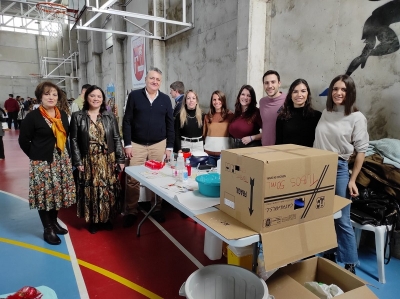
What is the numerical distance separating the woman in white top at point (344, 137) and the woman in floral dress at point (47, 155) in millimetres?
2094

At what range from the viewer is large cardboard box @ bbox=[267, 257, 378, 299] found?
4.41ft

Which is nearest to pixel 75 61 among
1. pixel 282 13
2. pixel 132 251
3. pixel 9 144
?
pixel 9 144

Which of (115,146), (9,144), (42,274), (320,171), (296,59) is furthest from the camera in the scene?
(9,144)

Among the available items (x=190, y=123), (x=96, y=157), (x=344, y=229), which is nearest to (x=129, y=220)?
(x=96, y=157)

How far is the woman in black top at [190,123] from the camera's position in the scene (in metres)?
2.92

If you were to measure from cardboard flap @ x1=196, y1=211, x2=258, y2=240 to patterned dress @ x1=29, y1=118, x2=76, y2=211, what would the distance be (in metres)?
1.64

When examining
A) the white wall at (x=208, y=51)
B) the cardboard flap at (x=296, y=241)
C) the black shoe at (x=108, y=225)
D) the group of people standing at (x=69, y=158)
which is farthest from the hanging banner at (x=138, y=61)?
the cardboard flap at (x=296, y=241)

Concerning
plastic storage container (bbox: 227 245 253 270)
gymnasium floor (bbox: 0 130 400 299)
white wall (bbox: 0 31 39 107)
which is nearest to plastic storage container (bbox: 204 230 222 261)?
gymnasium floor (bbox: 0 130 400 299)

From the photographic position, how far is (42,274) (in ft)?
6.79

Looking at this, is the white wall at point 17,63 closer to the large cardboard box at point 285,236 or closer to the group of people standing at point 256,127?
the group of people standing at point 256,127

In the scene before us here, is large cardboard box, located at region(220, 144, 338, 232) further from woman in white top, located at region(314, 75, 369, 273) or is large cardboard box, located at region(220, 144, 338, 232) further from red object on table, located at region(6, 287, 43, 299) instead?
red object on table, located at region(6, 287, 43, 299)

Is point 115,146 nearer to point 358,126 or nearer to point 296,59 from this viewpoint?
point 358,126

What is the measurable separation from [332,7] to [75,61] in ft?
43.3

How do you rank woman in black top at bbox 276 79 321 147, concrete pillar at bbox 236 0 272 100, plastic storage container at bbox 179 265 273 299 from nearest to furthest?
plastic storage container at bbox 179 265 273 299 < woman in black top at bbox 276 79 321 147 < concrete pillar at bbox 236 0 272 100
